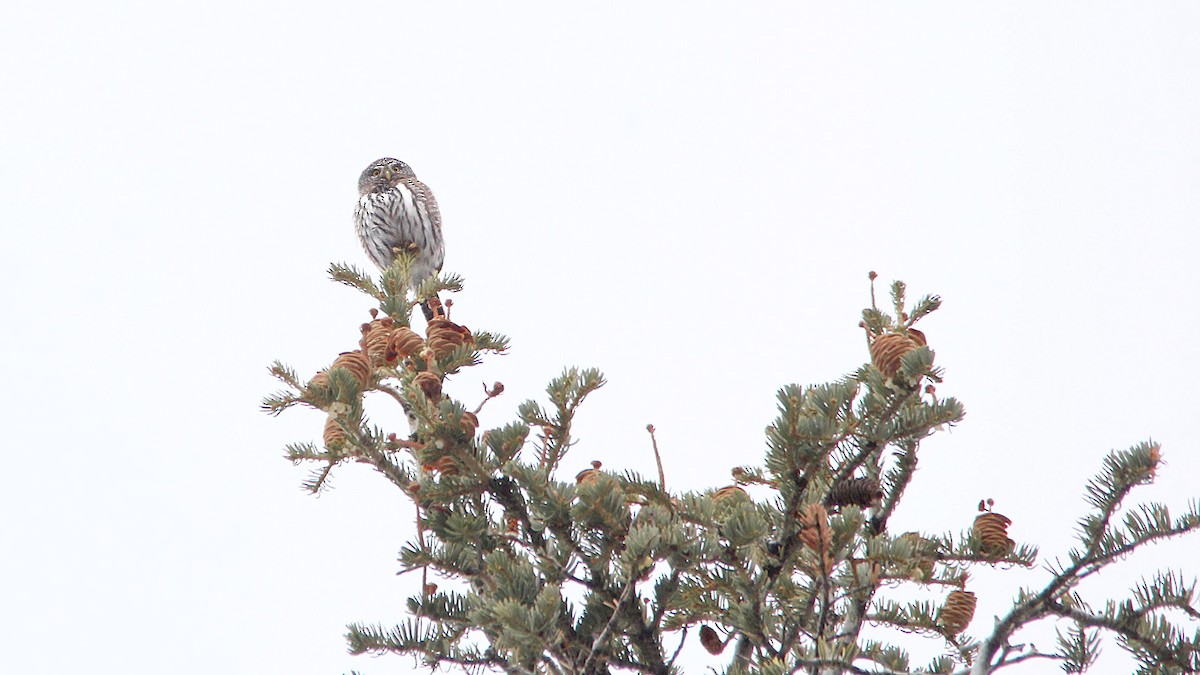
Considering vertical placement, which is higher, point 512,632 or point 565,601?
point 565,601

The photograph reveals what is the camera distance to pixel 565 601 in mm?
3002

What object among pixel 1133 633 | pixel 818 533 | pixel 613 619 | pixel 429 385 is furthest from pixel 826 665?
pixel 429 385

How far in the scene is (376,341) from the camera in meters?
3.55

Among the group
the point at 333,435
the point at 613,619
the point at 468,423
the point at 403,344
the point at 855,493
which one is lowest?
the point at 613,619

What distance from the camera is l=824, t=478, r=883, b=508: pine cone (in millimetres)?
2928

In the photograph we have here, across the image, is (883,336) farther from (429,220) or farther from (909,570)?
(429,220)

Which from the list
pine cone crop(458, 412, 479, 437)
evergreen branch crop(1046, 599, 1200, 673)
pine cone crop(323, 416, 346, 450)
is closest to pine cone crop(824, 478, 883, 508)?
evergreen branch crop(1046, 599, 1200, 673)

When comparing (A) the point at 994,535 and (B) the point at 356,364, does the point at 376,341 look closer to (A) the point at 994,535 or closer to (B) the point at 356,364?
(B) the point at 356,364

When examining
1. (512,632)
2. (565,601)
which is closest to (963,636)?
(565,601)

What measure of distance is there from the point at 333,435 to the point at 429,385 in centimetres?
36

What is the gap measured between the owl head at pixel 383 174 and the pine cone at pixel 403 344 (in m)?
5.02

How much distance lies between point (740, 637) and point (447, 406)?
A: 97 centimetres

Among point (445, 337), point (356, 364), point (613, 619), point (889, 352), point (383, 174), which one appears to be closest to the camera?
point (613, 619)

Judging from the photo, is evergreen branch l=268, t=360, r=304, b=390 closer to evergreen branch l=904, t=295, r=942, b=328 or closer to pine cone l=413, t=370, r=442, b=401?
pine cone l=413, t=370, r=442, b=401
